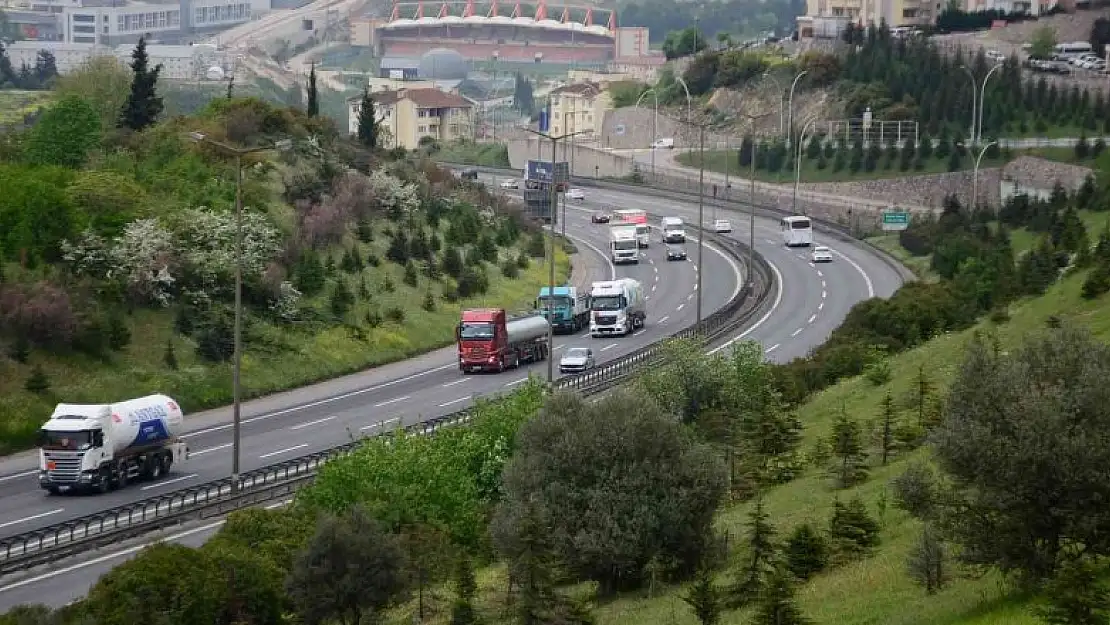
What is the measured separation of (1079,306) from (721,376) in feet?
31.9

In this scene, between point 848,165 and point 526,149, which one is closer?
point 848,165

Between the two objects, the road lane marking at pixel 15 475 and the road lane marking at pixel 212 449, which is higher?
the road lane marking at pixel 15 475

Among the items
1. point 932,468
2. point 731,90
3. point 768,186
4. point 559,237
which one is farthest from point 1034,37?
point 932,468

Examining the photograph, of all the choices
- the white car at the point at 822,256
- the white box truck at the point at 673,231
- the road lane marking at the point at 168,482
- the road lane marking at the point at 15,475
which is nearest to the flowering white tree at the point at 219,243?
the road lane marking at the point at 15,475

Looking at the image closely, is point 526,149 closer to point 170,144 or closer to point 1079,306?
point 170,144

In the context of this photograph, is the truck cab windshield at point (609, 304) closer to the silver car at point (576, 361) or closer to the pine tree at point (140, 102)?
the silver car at point (576, 361)

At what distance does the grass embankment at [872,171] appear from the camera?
133m

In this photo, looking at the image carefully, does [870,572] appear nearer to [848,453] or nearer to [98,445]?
[848,453]

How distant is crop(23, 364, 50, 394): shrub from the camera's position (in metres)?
60.7

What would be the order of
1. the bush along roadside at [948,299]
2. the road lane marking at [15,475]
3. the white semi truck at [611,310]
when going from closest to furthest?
the road lane marking at [15,475], the bush along roadside at [948,299], the white semi truck at [611,310]

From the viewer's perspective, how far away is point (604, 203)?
144000 mm

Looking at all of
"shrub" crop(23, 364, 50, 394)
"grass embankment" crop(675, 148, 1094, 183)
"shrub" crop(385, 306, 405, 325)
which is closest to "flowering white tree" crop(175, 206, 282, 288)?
"shrub" crop(385, 306, 405, 325)

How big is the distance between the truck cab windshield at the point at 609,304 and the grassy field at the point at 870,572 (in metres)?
Result: 31.3

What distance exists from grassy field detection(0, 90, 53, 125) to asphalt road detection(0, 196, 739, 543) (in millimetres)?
75876
